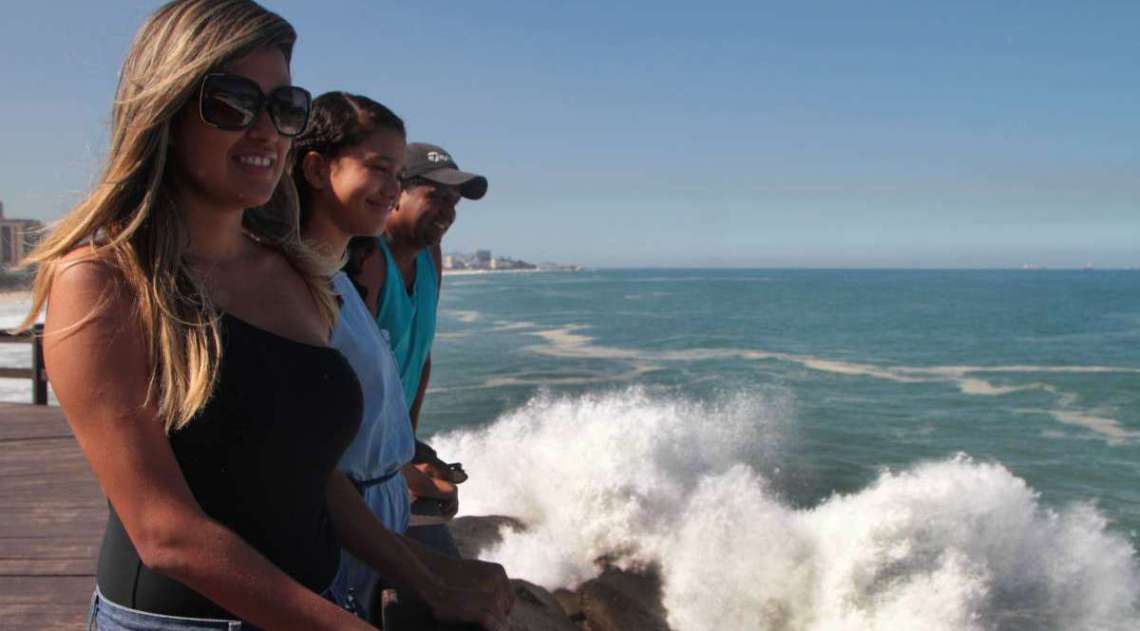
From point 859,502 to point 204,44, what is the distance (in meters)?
11.0

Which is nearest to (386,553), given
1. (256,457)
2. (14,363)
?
(256,457)

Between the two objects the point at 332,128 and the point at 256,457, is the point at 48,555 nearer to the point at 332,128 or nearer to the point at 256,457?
the point at 332,128

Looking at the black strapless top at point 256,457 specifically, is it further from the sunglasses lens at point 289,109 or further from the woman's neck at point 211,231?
the sunglasses lens at point 289,109

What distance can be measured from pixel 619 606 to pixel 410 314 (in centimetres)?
470

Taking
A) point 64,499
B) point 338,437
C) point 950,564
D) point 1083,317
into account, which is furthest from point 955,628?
point 1083,317

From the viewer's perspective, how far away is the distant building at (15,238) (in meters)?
1.75

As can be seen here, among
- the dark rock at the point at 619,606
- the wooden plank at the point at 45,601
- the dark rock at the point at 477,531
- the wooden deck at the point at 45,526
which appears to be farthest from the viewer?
the dark rock at the point at 477,531

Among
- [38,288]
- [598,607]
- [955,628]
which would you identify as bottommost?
[955,628]

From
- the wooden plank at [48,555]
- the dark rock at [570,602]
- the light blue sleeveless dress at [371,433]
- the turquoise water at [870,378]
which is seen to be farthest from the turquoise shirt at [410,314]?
the turquoise water at [870,378]

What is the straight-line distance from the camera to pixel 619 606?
6.88m

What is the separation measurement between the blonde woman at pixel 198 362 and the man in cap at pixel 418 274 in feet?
3.44

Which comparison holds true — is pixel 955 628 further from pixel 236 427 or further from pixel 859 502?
pixel 236 427

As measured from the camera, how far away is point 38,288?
1.33m

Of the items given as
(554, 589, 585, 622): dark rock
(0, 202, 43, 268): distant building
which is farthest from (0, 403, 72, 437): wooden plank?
(0, 202, 43, 268): distant building
